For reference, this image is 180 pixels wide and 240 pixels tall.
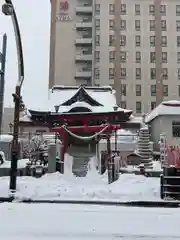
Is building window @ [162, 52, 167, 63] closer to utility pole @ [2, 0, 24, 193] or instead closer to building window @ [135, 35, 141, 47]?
building window @ [135, 35, 141, 47]

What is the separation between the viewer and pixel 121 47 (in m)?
61.6

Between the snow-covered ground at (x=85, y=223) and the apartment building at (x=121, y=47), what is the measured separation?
164 ft

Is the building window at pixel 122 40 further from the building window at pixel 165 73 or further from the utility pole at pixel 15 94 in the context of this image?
the utility pole at pixel 15 94

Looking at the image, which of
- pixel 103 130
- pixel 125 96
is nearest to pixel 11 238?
pixel 103 130

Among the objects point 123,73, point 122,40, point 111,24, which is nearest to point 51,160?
point 123,73

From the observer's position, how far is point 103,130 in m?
17.6

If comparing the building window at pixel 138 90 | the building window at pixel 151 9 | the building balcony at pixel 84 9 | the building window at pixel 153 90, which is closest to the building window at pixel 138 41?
the building window at pixel 151 9

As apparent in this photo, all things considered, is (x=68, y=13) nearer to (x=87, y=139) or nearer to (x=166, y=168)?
(x=87, y=139)

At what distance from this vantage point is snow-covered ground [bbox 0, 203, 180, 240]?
6.53 meters

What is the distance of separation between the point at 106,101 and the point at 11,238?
21.1m

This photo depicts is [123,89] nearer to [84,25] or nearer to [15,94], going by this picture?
[84,25]

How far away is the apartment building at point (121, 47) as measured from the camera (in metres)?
60.0

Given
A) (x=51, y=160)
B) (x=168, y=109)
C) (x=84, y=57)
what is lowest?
(x=51, y=160)

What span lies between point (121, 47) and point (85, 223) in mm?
56355
